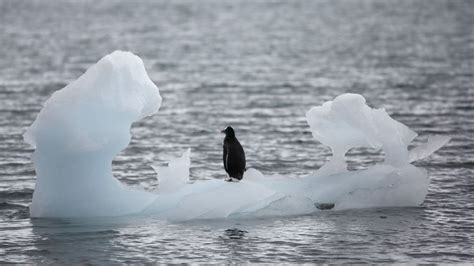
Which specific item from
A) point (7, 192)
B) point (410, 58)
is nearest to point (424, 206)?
point (7, 192)

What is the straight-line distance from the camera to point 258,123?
29.5 meters

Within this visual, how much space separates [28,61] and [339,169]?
1335 inches

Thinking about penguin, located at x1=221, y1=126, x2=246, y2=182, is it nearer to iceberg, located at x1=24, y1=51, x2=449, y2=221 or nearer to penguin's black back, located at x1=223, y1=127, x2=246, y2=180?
penguin's black back, located at x1=223, y1=127, x2=246, y2=180

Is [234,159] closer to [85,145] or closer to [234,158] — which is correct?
[234,158]

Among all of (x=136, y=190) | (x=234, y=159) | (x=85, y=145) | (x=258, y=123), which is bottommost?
(x=136, y=190)

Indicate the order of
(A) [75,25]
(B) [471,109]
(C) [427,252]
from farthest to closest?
1. (A) [75,25]
2. (B) [471,109]
3. (C) [427,252]

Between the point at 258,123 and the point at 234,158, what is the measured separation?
41.1 feet

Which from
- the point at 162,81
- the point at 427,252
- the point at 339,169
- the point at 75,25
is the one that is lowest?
the point at 427,252

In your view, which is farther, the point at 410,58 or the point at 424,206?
the point at 410,58

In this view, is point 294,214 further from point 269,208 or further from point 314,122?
point 314,122

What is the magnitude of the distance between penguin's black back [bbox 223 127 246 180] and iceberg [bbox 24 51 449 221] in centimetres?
34

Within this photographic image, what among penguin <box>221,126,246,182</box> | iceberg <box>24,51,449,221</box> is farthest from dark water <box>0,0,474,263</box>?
penguin <box>221,126,246,182</box>

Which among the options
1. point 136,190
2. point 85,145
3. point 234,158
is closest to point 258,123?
point 234,158

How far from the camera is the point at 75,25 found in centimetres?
9000
